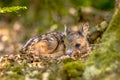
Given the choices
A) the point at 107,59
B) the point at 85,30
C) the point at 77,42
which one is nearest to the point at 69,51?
the point at 77,42

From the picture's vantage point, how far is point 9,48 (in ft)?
56.0

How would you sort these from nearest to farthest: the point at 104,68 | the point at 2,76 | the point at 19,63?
the point at 104,68, the point at 2,76, the point at 19,63

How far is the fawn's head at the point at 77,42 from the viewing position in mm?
10291

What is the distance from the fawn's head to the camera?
33.8ft

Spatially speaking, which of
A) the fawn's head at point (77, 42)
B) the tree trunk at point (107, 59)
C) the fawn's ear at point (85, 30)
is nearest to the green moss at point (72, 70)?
the tree trunk at point (107, 59)

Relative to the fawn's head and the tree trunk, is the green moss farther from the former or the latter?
the fawn's head

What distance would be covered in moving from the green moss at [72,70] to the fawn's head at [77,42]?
187 cm

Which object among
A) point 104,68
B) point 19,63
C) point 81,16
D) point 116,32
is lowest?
point 104,68

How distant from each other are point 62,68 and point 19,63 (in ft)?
4.54

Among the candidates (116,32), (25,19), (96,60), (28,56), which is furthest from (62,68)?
(25,19)

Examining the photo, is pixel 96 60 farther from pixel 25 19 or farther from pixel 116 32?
pixel 25 19

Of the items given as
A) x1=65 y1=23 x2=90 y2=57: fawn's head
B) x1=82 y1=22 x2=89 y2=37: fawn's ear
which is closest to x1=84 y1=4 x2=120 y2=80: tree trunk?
x1=65 y1=23 x2=90 y2=57: fawn's head

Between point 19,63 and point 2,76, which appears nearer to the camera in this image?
point 2,76

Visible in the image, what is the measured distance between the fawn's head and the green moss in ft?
6.12
